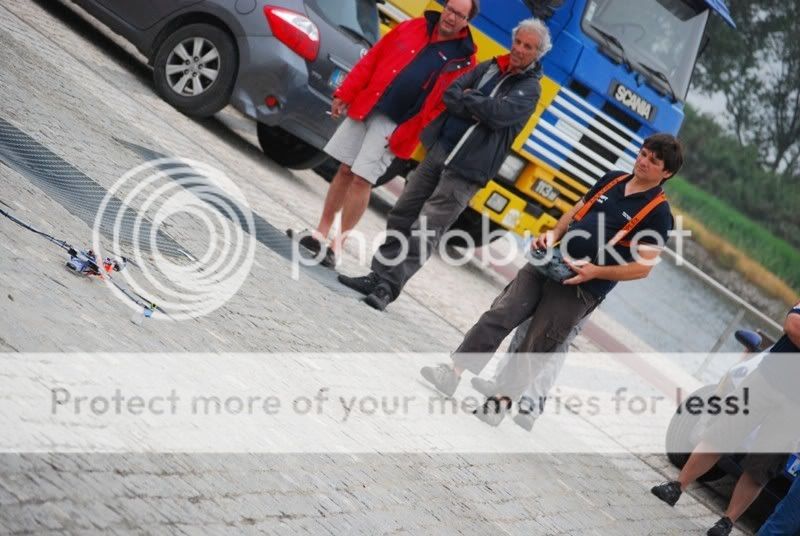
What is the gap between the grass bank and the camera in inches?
1410

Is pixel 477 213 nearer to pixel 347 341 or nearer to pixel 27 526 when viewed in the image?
pixel 347 341

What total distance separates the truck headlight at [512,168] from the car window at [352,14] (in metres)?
1.70

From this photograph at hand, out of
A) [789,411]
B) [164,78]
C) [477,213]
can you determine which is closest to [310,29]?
[164,78]

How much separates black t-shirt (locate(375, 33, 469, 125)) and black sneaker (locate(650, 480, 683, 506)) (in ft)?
9.72

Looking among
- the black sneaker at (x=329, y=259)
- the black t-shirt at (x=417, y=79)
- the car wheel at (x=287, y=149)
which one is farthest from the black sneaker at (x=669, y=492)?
the car wheel at (x=287, y=149)

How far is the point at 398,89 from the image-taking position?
341 inches

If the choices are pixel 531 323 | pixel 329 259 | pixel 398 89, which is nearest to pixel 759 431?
pixel 531 323

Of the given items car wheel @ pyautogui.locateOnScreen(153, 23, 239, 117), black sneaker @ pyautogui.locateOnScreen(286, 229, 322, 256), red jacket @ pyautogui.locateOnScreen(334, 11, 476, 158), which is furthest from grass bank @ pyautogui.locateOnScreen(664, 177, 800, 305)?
red jacket @ pyautogui.locateOnScreen(334, 11, 476, 158)

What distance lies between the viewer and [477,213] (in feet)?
42.0

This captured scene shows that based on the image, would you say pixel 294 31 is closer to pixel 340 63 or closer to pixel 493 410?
pixel 340 63

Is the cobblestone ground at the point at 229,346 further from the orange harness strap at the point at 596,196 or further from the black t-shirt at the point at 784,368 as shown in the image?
the orange harness strap at the point at 596,196

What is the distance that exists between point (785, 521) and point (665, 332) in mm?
7476

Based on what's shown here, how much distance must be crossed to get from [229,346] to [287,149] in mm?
6438

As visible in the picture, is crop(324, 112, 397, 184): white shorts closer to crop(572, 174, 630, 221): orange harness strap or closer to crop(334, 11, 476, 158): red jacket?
crop(334, 11, 476, 158): red jacket
